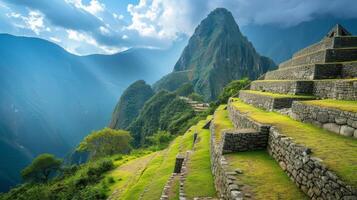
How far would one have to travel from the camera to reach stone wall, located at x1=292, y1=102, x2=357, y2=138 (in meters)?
5.51

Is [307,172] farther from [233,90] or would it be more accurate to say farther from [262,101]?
[233,90]

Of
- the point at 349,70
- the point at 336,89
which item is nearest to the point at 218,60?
the point at 349,70

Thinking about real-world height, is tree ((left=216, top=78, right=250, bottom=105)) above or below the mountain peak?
below

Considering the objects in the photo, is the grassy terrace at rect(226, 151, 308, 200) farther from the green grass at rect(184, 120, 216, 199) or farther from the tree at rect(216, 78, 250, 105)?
the tree at rect(216, 78, 250, 105)

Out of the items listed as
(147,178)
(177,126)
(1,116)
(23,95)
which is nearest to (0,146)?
(1,116)

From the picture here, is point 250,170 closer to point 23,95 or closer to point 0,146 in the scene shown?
point 0,146

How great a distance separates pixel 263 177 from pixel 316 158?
4.57 feet

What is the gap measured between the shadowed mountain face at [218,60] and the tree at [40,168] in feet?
268

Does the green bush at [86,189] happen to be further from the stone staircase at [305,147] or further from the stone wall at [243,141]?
the stone wall at [243,141]

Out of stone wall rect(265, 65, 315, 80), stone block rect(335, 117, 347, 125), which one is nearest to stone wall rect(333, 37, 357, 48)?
stone wall rect(265, 65, 315, 80)

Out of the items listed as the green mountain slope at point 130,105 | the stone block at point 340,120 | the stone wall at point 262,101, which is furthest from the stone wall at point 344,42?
the green mountain slope at point 130,105

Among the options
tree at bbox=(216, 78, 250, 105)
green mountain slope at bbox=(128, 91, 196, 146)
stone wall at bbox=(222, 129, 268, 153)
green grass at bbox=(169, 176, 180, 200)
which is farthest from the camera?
green mountain slope at bbox=(128, 91, 196, 146)

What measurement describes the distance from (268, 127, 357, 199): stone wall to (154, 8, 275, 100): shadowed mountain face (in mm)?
113583

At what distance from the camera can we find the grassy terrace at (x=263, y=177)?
4656mm
